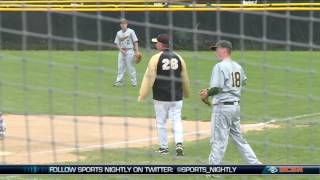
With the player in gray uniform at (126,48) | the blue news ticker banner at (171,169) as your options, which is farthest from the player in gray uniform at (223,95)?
the player in gray uniform at (126,48)

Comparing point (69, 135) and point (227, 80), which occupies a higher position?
point (227, 80)

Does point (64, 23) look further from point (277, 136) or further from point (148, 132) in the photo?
→ point (277, 136)

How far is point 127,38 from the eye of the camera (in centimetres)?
1606

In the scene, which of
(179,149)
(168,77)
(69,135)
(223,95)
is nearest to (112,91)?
(69,135)

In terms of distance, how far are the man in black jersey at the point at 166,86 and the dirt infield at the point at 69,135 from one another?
549 mm

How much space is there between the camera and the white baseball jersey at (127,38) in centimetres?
1526

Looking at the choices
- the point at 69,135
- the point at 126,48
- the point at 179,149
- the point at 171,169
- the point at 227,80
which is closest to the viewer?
the point at 171,169

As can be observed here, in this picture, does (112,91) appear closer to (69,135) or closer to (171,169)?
(69,135)

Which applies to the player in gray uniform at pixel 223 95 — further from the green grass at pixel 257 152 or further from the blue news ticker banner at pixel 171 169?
the blue news ticker banner at pixel 171 169

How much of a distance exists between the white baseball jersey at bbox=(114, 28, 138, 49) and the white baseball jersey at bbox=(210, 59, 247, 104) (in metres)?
6.81

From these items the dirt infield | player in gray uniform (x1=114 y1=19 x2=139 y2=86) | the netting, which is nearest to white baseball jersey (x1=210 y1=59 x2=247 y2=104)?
the netting

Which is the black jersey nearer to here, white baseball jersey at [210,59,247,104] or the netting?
the netting

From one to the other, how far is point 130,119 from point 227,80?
15.9 ft

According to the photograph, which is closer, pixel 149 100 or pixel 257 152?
pixel 257 152
